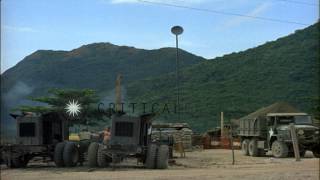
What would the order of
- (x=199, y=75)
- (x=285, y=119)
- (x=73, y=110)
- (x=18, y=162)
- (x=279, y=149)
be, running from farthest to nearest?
(x=199, y=75), (x=73, y=110), (x=285, y=119), (x=279, y=149), (x=18, y=162)

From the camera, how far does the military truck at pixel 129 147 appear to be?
2455 centimetres

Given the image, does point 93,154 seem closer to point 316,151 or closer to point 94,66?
point 316,151

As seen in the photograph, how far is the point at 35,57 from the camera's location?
9762 cm

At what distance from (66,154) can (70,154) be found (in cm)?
17

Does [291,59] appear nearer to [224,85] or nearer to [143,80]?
[224,85]

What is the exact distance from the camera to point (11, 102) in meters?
56.5

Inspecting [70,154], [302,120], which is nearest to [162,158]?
[70,154]

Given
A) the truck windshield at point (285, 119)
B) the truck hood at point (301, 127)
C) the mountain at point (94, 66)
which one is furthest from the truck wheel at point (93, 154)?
the mountain at point (94, 66)

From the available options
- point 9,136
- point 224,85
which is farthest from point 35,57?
point 9,136

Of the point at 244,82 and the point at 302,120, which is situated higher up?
the point at 244,82

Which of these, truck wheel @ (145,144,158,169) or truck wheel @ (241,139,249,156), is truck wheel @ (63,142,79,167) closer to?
truck wheel @ (145,144,158,169)

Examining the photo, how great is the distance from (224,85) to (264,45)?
2052cm

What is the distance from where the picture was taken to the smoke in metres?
26.0

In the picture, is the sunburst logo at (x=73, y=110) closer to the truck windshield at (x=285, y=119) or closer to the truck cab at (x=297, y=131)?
the truck cab at (x=297, y=131)
